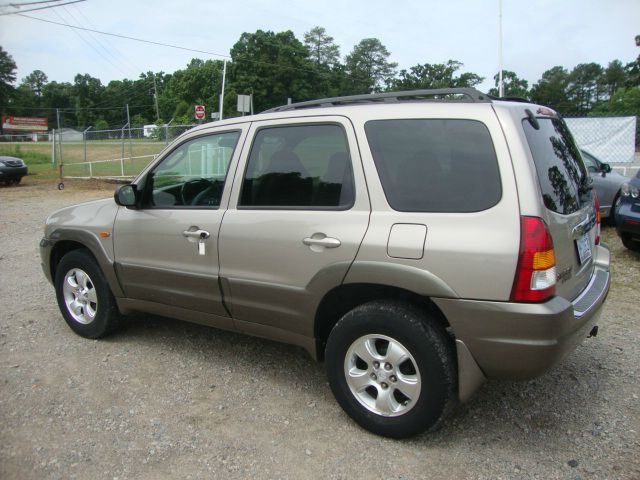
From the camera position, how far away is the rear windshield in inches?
102

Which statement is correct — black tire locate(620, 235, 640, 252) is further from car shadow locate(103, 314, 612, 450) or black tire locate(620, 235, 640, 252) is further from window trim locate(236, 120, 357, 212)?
window trim locate(236, 120, 357, 212)

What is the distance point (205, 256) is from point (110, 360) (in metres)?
1.26

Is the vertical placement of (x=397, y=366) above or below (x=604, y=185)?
below

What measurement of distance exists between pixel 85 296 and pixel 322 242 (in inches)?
97.7

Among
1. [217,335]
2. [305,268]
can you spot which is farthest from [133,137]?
[305,268]

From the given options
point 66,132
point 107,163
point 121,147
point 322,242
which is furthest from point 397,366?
point 66,132

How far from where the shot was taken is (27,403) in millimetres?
3336

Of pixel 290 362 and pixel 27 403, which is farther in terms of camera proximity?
pixel 290 362

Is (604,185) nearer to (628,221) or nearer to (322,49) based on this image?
(628,221)

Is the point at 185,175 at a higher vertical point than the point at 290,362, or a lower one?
higher

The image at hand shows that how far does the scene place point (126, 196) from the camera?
3.82 m

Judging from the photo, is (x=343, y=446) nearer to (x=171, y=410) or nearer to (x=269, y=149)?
(x=171, y=410)

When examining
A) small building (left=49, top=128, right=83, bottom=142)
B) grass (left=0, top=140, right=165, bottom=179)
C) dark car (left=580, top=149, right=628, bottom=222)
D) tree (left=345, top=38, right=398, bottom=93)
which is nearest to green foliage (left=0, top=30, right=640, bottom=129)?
tree (left=345, top=38, right=398, bottom=93)

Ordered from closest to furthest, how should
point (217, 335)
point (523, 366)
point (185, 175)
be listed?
point (523, 366)
point (185, 175)
point (217, 335)
